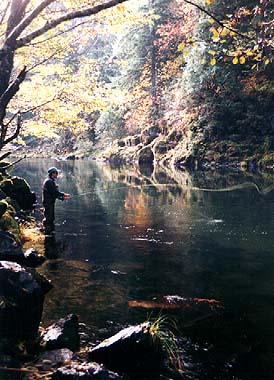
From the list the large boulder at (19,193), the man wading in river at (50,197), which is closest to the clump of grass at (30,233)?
the man wading in river at (50,197)

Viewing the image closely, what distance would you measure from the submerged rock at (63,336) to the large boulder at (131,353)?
0.37m

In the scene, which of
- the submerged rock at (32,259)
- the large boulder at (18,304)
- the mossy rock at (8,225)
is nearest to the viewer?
the large boulder at (18,304)

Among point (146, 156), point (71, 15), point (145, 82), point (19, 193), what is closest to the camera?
point (71, 15)

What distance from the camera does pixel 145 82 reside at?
43.3m

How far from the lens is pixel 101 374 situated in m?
4.43

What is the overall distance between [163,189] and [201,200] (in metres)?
3.95

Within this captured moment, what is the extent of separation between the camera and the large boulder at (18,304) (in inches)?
203

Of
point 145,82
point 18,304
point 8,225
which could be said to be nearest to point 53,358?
point 18,304

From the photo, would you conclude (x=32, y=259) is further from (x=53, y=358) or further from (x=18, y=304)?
(x=53, y=358)

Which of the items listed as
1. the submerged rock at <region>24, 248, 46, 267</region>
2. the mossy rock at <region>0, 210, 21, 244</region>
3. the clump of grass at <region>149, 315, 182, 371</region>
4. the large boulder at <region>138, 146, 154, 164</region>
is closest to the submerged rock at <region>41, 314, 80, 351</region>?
the clump of grass at <region>149, 315, 182, 371</region>

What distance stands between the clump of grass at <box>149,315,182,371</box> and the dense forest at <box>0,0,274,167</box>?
3.34 meters

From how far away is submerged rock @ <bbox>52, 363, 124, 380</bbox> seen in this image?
14.2 feet

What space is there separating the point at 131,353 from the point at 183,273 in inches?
143

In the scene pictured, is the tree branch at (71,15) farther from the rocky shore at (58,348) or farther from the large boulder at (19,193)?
the large boulder at (19,193)
